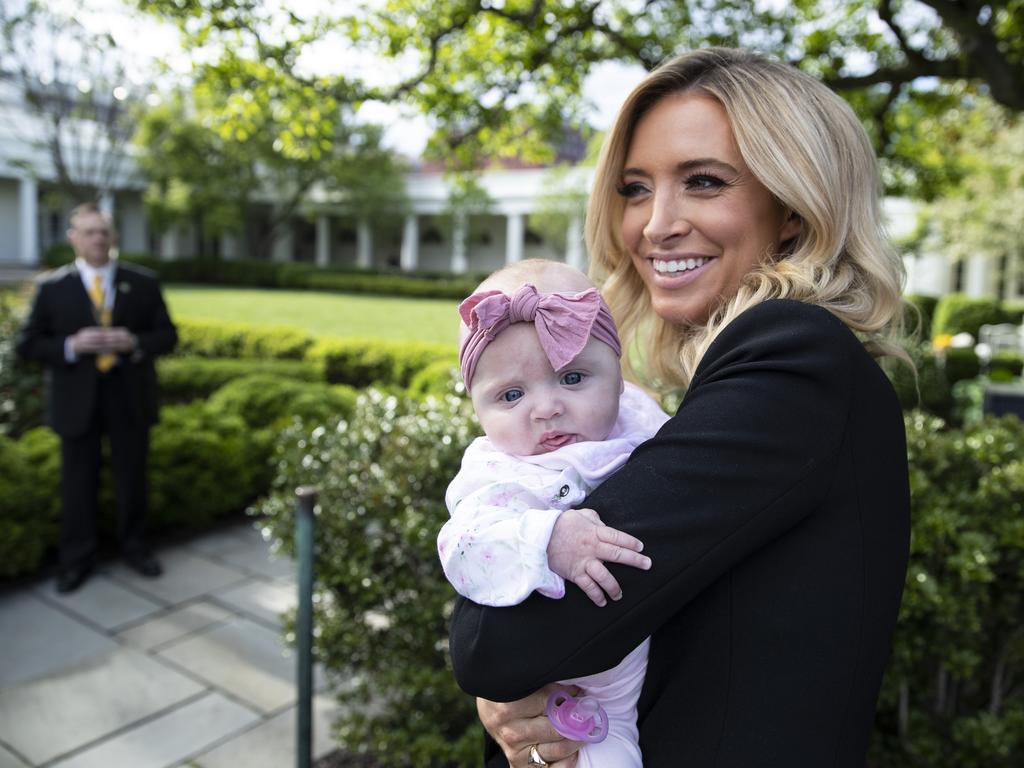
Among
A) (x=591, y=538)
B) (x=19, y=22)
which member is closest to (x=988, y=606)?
(x=591, y=538)

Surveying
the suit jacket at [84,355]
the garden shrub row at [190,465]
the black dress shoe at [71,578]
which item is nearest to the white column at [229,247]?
the garden shrub row at [190,465]

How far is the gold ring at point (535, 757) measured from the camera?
4.50ft

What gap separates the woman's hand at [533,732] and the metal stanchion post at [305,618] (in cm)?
148

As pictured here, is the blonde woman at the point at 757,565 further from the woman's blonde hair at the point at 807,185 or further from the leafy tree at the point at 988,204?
the leafy tree at the point at 988,204

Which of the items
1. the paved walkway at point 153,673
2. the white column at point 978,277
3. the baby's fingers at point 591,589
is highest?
the baby's fingers at point 591,589

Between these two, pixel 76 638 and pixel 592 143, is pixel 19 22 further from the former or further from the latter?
pixel 76 638

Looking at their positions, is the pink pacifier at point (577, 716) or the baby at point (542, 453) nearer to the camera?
the baby at point (542, 453)

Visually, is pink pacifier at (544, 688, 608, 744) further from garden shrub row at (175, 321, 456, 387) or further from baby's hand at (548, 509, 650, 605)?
garden shrub row at (175, 321, 456, 387)

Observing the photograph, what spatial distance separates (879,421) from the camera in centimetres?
120

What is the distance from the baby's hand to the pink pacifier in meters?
0.28

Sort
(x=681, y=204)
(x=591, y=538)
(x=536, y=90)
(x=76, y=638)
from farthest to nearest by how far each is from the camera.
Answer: (x=536, y=90), (x=76, y=638), (x=681, y=204), (x=591, y=538)

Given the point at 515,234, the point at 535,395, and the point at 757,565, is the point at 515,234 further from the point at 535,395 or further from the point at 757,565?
the point at 757,565

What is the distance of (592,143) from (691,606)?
11.1 meters

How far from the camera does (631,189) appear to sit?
1766mm
